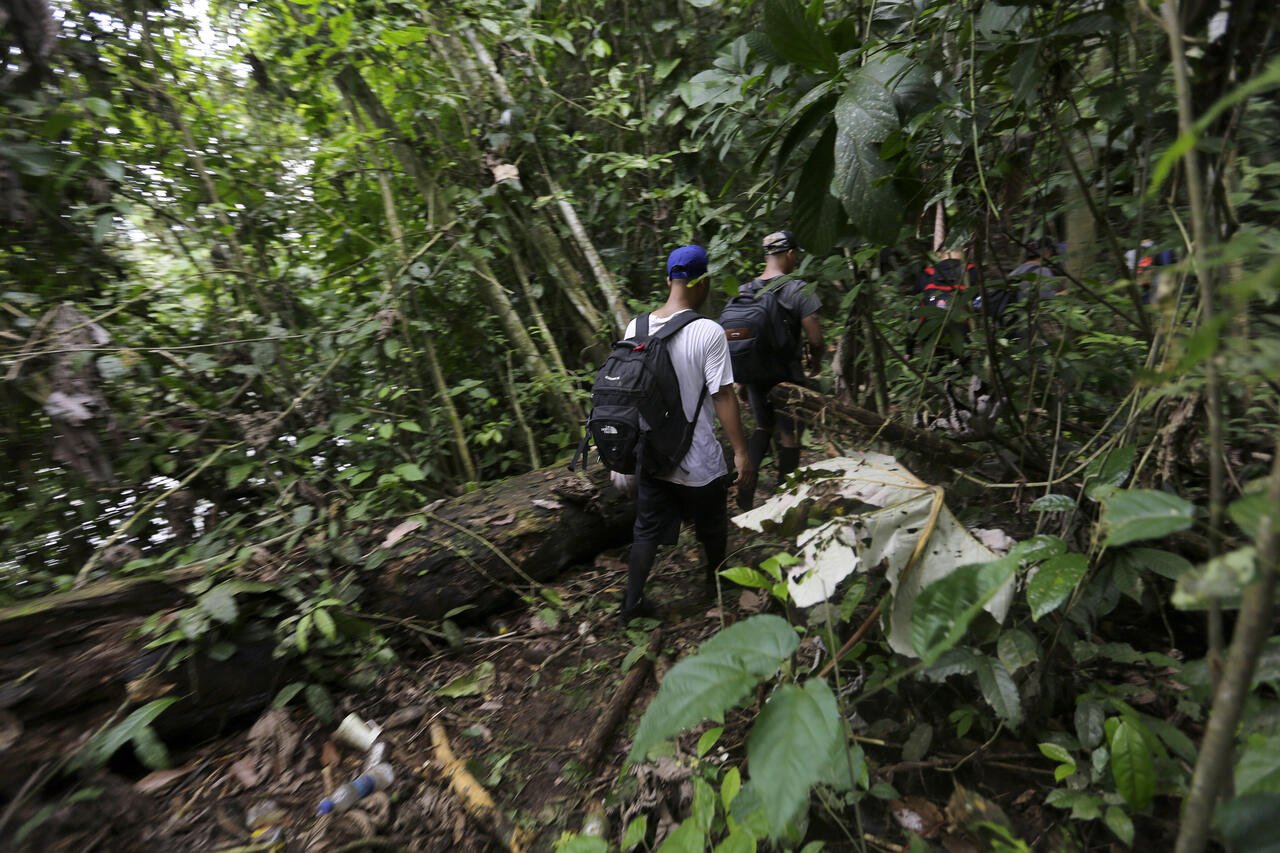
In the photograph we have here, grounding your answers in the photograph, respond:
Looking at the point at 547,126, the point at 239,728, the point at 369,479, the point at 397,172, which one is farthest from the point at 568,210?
the point at 239,728

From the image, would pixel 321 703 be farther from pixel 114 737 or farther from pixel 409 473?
pixel 409 473

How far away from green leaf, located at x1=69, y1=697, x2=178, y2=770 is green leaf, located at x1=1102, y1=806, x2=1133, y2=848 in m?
2.96

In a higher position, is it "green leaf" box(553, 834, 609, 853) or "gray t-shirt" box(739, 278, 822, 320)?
"gray t-shirt" box(739, 278, 822, 320)

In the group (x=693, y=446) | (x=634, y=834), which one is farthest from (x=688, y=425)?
(x=634, y=834)

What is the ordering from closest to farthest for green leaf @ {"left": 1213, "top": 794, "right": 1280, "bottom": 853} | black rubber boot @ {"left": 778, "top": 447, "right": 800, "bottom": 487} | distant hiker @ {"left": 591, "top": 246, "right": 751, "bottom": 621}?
1. green leaf @ {"left": 1213, "top": 794, "right": 1280, "bottom": 853}
2. distant hiker @ {"left": 591, "top": 246, "right": 751, "bottom": 621}
3. black rubber boot @ {"left": 778, "top": 447, "right": 800, "bottom": 487}

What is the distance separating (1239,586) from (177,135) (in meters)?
4.99

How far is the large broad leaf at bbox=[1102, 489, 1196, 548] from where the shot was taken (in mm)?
918

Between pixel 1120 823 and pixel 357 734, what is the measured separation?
259 cm

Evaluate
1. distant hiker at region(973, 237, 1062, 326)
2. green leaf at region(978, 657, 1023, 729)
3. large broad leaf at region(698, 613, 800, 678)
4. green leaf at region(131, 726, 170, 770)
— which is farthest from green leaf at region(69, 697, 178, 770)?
distant hiker at region(973, 237, 1062, 326)

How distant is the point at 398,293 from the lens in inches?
161

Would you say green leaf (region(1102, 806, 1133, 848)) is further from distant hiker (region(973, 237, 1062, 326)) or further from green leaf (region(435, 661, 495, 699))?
green leaf (region(435, 661, 495, 699))

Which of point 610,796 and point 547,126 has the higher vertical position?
point 547,126

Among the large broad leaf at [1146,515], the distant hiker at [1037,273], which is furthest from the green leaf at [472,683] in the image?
the distant hiker at [1037,273]

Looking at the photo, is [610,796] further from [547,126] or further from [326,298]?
[547,126]
